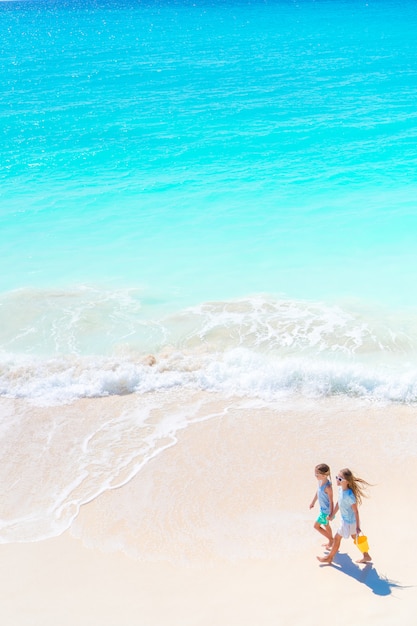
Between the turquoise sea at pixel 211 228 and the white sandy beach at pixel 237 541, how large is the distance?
1.15m

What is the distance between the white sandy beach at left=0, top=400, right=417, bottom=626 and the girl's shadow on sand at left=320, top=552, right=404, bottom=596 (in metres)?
0.02

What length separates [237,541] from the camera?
7809 mm

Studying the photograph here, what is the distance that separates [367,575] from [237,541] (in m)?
1.64

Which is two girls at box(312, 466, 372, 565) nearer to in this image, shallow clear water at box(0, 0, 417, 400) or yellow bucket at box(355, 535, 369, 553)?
yellow bucket at box(355, 535, 369, 553)

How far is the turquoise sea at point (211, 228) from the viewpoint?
11828mm

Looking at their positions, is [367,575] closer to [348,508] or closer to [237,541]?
[348,508]

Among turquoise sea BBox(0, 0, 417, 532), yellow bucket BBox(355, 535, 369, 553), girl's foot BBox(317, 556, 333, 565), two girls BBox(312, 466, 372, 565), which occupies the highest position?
turquoise sea BBox(0, 0, 417, 532)

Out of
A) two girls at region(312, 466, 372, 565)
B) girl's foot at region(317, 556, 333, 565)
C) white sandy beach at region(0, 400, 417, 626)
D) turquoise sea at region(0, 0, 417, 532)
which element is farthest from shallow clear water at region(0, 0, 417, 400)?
girl's foot at region(317, 556, 333, 565)

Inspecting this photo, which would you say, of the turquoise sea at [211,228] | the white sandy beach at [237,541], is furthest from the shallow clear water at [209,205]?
the white sandy beach at [237,541]

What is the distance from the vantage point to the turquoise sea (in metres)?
11.8

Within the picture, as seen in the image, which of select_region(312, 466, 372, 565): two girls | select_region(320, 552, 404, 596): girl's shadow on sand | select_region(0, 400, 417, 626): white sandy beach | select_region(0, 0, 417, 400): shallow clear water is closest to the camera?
select_region(0, 400, 417, 626): white sandy beach

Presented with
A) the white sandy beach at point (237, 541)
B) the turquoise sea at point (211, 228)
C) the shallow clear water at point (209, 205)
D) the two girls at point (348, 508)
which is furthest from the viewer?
the shallow clear water at point (209, 205)

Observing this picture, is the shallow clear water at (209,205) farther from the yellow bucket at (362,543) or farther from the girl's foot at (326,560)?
the girl's foot at (326,560)

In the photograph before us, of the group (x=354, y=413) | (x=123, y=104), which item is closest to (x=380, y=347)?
(x=354, y=413)
